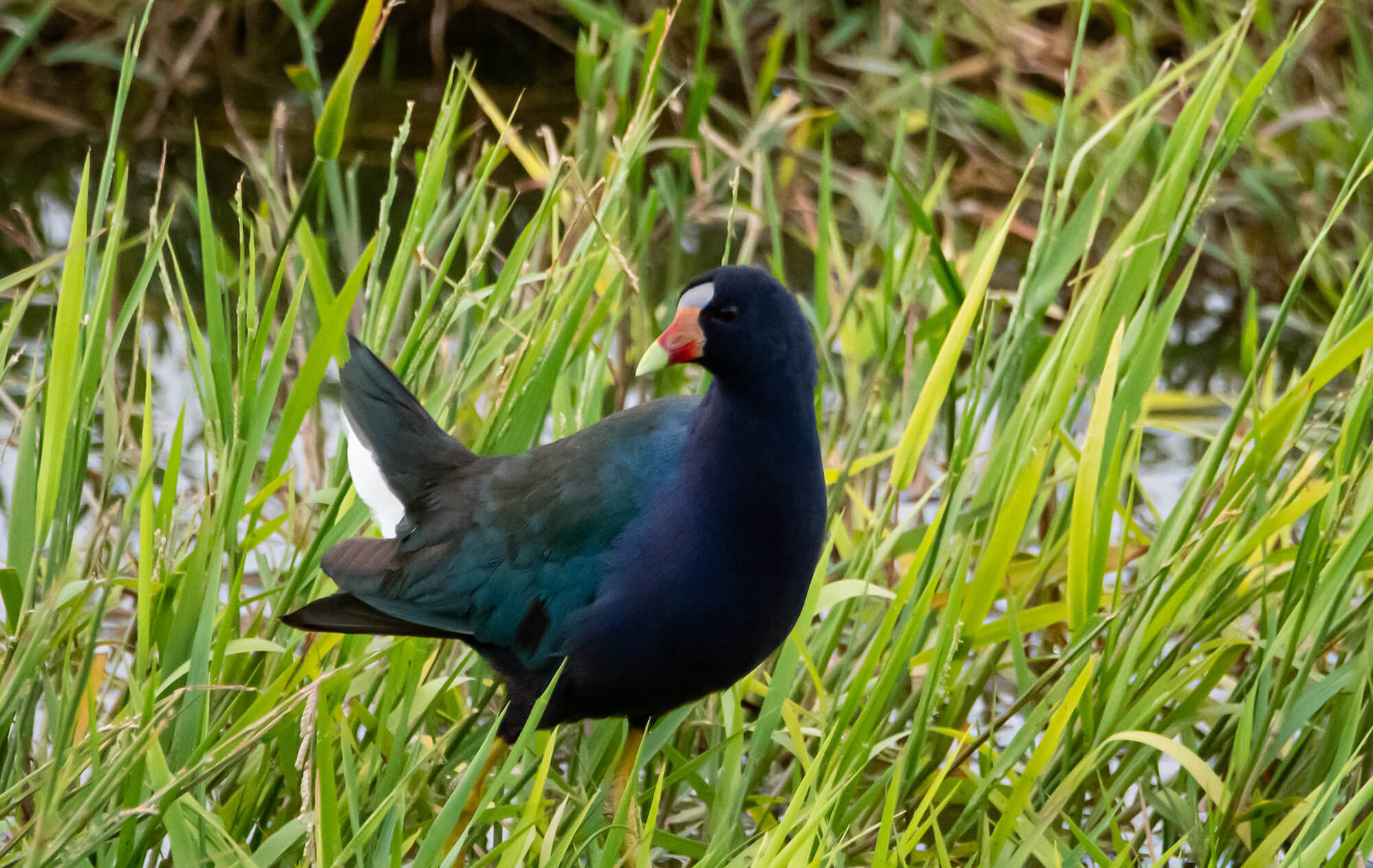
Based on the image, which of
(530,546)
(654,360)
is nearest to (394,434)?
(530,546)

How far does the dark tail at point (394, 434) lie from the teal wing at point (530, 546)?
66 millimetres

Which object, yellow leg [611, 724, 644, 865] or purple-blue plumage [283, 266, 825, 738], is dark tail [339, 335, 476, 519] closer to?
purple-blue plumage [283, 266, 825, 738]

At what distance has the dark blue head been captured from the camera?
152 cm

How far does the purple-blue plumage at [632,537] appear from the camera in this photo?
154 cm

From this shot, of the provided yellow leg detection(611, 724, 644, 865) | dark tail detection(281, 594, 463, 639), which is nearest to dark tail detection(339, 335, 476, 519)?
dark tail detection(281, 594, 463, 639)

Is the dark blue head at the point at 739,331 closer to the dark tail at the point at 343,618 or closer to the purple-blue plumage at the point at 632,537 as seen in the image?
the purple-blue plumage at the point at 632,537

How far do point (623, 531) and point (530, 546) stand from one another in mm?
104

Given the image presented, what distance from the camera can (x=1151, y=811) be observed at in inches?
77.5

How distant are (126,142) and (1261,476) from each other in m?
2.98

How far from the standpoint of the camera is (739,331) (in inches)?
59.8

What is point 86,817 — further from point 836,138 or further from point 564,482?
point 836,138

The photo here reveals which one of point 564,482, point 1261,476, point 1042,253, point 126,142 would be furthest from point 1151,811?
point 126,142

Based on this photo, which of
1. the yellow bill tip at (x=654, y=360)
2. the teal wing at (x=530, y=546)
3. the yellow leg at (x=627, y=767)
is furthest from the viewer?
the yellow leg at (x=627, y=767)

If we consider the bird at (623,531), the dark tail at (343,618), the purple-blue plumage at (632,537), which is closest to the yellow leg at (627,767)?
the bird at (623,531)
